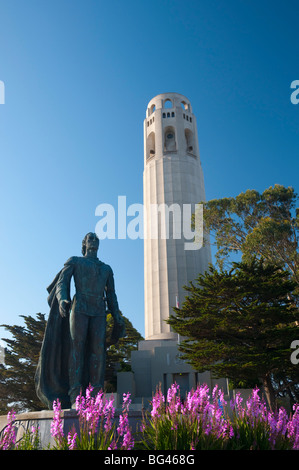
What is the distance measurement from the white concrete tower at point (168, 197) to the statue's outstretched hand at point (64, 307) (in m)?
25.2

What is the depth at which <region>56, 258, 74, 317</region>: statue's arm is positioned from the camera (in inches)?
257

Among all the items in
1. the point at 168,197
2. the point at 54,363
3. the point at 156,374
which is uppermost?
the point at 168,197

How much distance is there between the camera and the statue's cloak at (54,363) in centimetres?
639

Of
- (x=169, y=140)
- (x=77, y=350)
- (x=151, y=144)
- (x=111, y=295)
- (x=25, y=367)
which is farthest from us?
(x=151, y=144)

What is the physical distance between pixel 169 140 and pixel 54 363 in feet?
117

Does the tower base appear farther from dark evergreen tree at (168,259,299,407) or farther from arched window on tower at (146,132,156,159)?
arched window on tower at (146,132,156,159)

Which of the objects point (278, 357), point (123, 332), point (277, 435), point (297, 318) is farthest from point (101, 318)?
point (297, 318)

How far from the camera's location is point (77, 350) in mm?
6410

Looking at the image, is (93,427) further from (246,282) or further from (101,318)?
(246,282)

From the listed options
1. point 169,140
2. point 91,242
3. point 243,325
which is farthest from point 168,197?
point 91,242

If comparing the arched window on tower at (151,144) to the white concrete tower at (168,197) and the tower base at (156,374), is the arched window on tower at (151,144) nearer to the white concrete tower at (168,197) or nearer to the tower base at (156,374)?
the white concrete tower at (168,197)

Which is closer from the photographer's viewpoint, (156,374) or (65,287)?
(65,287)

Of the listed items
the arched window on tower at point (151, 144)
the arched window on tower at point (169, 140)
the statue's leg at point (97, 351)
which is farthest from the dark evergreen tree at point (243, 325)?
the arched window on tower at point (151, 144)

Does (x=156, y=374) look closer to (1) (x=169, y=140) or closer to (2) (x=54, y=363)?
(2) (x=54, y=363)
